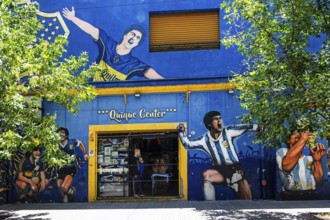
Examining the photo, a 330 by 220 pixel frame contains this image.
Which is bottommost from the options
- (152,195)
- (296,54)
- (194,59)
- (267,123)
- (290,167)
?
(152,195)

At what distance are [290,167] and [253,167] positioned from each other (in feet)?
3.70

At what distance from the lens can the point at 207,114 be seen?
1316 centimetres

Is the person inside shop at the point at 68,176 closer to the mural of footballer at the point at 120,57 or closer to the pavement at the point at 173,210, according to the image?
the pavement at the point at 173,210

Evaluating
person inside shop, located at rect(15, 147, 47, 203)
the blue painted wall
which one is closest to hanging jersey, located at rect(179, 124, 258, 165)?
the blue painted wall

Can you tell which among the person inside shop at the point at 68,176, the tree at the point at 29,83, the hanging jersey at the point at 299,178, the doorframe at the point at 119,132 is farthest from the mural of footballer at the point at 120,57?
the hanging jersey at the point at 299,178

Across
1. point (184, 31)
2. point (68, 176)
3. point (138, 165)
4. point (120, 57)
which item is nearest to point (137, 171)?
point (138, 165)

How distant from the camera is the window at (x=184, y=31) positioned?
1368 cm

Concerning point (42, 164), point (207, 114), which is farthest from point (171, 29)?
point (42, 164)

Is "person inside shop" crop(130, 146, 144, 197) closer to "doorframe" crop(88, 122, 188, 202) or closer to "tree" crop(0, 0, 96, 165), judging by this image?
"doorframe" crop(88, 122, 188, 202)

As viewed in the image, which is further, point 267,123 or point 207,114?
point 207,114

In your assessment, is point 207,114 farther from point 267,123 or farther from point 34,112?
point 34,112

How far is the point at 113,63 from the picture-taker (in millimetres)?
13688

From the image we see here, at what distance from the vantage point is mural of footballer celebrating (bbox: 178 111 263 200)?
12.8 metres

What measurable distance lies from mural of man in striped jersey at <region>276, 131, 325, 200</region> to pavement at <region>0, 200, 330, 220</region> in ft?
1.19
